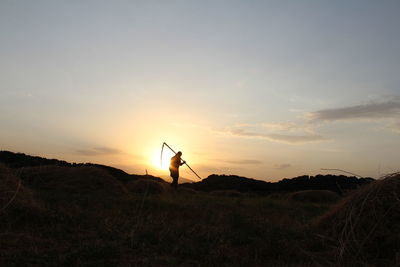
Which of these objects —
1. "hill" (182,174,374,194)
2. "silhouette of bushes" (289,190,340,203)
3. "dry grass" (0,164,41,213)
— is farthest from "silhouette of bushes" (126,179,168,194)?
"hill" (182,174,374,194)

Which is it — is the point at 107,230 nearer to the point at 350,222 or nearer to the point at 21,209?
the point at 21,209

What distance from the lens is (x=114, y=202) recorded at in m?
10.8

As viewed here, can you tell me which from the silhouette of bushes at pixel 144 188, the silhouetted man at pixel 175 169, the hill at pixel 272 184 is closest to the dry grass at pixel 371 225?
the silhouette of bushes at pixel 144 188

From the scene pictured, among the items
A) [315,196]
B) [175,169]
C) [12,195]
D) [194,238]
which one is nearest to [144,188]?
[175,169]

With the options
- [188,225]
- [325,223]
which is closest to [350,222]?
[325,223]

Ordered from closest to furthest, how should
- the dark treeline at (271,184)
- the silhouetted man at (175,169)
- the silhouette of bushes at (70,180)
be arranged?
the silhouette of bushes at (70,180), the silhouetted man at (175,169), the dark treeline at (271,184)

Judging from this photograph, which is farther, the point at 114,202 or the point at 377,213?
the point at 114,202

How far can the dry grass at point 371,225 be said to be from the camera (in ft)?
17.9

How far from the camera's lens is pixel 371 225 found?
232 inches

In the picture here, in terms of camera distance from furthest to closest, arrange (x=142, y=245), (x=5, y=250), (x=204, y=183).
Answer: (x=204, y=183) < (x=142, y=245) < (x=5, y=250)

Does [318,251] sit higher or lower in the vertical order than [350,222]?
lower

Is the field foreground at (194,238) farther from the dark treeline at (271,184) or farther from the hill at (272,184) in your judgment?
the hill at (272,184)

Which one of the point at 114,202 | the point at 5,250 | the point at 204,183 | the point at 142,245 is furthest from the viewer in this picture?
the point at 204,183

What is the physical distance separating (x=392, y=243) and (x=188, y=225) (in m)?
3.44
